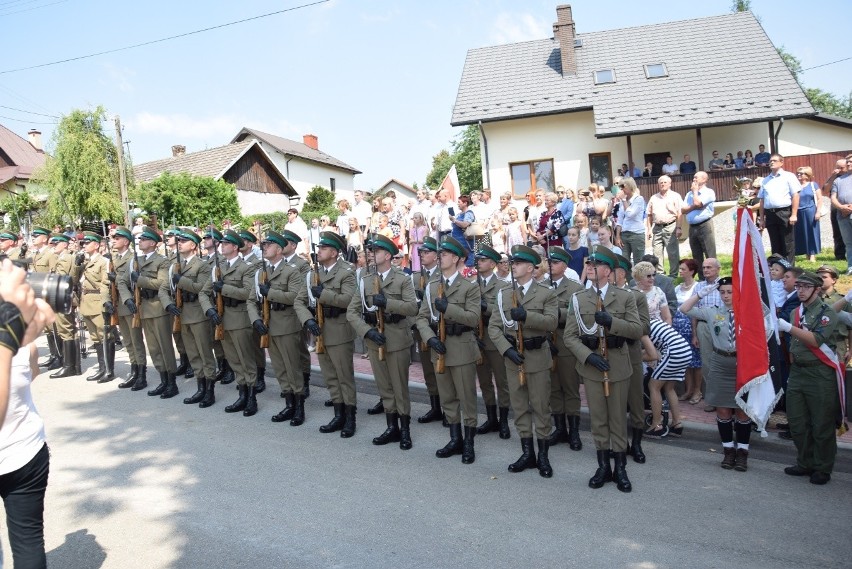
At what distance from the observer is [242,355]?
8438 millimetres

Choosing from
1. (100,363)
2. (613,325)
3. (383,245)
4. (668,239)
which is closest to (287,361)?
(383,245)

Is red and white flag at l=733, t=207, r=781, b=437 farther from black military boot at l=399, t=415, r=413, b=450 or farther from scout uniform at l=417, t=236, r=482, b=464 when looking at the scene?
black military boot at l=399, t=415, r=413, b=450

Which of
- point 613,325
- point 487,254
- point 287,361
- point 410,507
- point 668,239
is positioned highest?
point 668,239

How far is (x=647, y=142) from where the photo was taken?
76.2 feet

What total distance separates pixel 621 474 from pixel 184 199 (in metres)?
22.9

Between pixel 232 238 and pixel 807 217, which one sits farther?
pixel 807 217

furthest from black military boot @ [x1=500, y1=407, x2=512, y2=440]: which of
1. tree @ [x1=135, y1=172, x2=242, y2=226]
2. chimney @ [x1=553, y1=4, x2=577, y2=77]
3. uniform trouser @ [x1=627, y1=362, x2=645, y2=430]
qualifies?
chimney @ [x1=553, y1=4, x2=577, y2=77]

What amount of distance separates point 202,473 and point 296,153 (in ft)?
136

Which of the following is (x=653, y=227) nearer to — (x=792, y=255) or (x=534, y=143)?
(x=792, y=255)

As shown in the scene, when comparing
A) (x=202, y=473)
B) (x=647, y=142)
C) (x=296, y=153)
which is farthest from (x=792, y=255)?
(x=296, y=153)

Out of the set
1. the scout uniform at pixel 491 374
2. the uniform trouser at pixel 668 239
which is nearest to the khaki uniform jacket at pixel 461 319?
the scout uniform at pixel 491 374

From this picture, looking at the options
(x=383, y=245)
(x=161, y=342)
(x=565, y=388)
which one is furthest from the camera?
(x=161, y=342)

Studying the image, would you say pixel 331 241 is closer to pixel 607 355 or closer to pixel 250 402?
pixel 250 402

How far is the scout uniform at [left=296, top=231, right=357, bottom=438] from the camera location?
745cm
